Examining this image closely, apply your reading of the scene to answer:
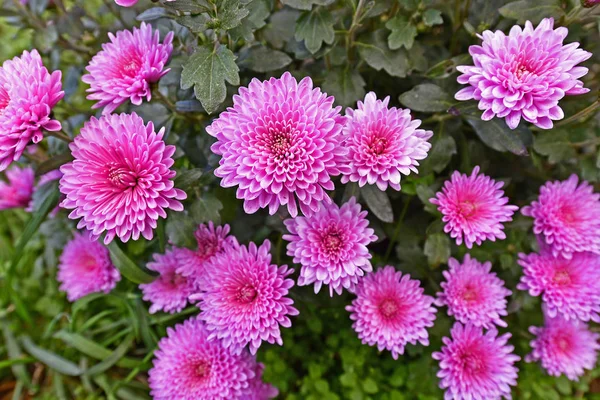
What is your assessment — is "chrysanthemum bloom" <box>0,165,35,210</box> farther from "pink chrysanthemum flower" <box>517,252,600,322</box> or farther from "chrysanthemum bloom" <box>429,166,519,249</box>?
"pink chrysanthemum flower" <box>517,252,600,322</box>

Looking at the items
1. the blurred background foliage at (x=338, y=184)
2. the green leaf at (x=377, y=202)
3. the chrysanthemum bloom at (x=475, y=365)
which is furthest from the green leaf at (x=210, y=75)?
the chrysanthemum bloom at (x=475, y=365)

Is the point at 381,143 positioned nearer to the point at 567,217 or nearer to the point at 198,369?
the point at 567,217

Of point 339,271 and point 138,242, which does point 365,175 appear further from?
point 138,242

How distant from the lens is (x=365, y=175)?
0.87 metres

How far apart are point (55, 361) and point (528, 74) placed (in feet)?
4.72

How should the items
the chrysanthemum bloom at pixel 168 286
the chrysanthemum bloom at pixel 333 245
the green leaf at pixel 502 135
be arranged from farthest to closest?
the chrysanthemum bloom at pixel 168 286
the green leaf at pixel 502 135
the chrysanthemum bloom at pixel 333 245

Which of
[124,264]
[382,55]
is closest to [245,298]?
[124,264]

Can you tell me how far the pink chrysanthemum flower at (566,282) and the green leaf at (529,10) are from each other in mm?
539

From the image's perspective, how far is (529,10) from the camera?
3.34 ft

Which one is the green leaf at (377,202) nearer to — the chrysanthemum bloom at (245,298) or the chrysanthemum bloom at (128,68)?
the chrysanthemum bloom at (245,298)

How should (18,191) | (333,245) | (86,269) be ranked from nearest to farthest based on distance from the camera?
(333,245) < (86,269) < (18,191)

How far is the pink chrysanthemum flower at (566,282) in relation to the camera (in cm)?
105

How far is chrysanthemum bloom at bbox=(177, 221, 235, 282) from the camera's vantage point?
1062 mm

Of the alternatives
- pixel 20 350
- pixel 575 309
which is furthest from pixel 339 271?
pixel 20 350
